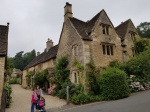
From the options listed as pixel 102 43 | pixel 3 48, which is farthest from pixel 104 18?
pixel 3 48

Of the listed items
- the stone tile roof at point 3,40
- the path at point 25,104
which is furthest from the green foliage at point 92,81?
the stone tile roof at point 3,40

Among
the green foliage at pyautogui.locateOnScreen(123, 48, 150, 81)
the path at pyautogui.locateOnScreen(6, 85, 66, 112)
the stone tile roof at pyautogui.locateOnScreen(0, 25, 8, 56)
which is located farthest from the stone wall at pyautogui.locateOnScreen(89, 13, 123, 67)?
the stone tile roof at pyautogui.locateOnScreen(0, 25, 8, 56)

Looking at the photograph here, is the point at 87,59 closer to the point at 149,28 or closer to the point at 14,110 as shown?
the point at 14,110

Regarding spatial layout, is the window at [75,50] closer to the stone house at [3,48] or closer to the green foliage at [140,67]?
the green foliage at [140,67]

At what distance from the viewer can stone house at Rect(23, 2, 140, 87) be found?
770 inches

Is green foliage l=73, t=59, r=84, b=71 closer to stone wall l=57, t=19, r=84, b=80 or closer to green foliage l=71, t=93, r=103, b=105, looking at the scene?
stone wall l=57, t=19, r=84, b=80

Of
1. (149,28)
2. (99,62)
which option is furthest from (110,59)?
(149,28)

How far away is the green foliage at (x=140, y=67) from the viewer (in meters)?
20.5

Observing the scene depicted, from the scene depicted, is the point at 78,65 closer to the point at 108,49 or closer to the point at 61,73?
the point at 61,73

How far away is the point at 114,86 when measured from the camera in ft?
52.3

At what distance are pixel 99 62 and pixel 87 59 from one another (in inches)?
68.0

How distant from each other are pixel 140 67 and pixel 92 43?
6827 millimetres

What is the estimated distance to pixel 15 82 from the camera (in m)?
52.4

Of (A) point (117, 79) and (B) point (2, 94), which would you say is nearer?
(B) point (2, 94)
